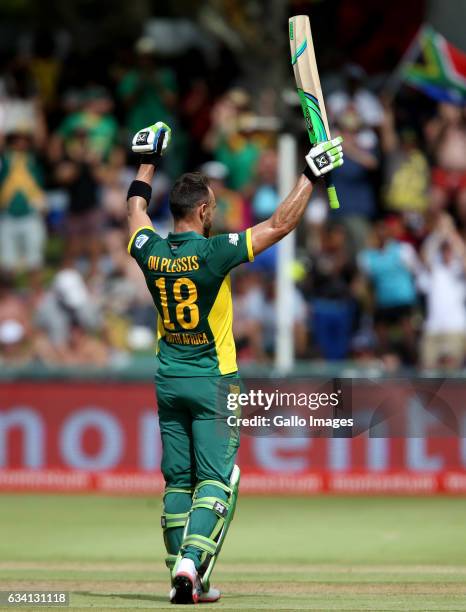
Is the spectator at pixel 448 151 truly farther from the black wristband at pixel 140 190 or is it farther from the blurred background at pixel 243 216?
the black wristband at pixel 140 190

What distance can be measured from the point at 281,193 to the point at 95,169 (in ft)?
12.6

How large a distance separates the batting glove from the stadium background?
7.51 ft

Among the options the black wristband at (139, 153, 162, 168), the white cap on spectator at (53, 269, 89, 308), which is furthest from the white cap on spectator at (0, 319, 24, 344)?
the black wristband at (139, 153, 162, 168)

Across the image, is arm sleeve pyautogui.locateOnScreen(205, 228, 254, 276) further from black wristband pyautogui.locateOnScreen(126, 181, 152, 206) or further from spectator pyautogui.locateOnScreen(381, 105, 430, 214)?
spectator pyautogui.locateOnScreen(381, 105, 430, 214)

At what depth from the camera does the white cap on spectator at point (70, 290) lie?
55.6 feet

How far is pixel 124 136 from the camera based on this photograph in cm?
1994

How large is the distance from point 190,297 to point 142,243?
437 mm

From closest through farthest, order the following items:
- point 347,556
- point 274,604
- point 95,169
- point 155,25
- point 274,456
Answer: point 274,604 → point 347,556 → point 274,456 → point 95,169 → point 155,25

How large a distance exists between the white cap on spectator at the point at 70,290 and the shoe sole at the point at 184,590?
9226mm

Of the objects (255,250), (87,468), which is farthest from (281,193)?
(255,250)

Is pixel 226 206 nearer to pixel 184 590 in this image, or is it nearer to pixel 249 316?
pixel 249 316

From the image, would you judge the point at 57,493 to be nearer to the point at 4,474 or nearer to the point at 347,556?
the point at 4,474

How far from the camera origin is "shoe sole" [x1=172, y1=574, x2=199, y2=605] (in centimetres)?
789

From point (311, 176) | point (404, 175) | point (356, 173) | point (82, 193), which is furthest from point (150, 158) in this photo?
point (82, 193)
